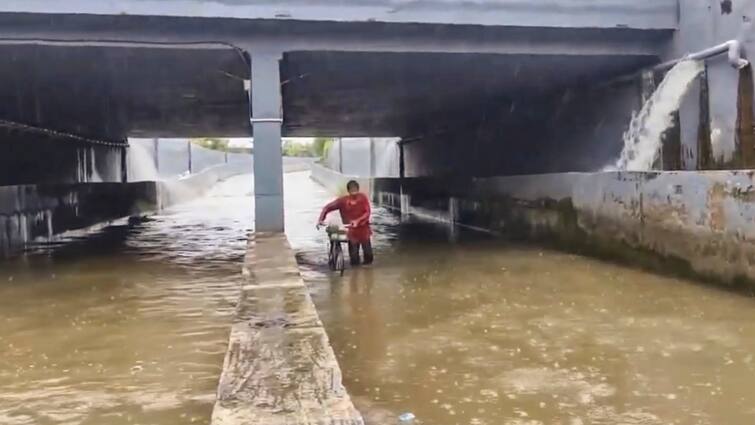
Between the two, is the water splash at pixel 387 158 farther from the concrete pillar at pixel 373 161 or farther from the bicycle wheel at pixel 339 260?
the bicycle wheel at pixel 339 260

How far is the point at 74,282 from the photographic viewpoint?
10.4 metres

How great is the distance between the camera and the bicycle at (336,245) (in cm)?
1066

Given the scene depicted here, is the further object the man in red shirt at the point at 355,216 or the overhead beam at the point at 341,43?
the overhead beam at the point at 341,43

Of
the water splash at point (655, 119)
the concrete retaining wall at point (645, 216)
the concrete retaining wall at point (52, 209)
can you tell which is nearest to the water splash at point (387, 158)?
the concrete retaining wall at point (52, 209)

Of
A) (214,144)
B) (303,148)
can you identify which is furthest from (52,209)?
(303,148)

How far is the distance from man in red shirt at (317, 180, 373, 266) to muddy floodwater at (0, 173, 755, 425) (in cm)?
46

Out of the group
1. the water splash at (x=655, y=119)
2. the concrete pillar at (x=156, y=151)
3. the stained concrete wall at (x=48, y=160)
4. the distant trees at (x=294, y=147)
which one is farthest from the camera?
the distant trees at (x=294, y=147)

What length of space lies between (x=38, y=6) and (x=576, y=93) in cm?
1087

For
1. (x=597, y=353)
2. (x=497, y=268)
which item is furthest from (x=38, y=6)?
Answer: (x=597, y=353)

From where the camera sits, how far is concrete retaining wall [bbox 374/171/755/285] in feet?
27.7

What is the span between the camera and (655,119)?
13.7 metres

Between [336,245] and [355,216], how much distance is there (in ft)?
1.79

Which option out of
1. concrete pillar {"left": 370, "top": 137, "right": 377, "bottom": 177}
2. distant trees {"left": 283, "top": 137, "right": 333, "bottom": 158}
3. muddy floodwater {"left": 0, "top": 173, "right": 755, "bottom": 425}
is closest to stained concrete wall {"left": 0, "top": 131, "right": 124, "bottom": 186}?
muddy floodwater {"left": 0, "top": 173, "right": 755, "bottom": 425}

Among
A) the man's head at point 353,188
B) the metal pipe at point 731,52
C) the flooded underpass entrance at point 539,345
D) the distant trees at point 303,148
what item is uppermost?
the distant trees at point 303,148
